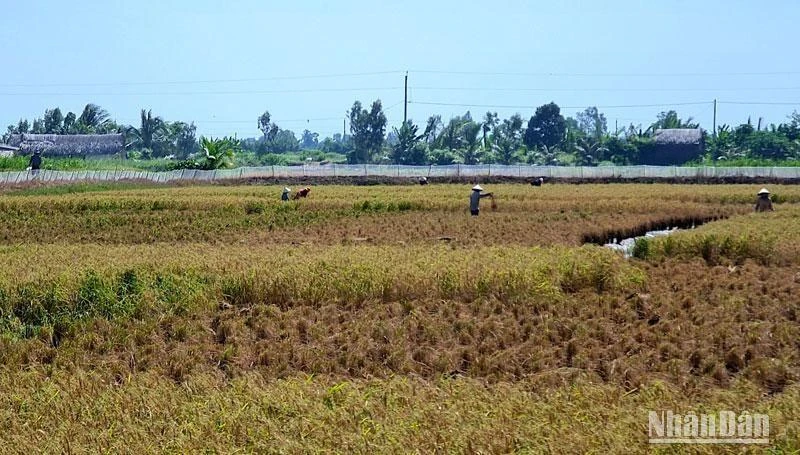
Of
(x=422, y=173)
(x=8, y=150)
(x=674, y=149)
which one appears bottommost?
(x=422, y=173)

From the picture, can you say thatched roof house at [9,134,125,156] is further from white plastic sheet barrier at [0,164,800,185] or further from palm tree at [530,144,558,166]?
palm tree at [530,144,558,166]

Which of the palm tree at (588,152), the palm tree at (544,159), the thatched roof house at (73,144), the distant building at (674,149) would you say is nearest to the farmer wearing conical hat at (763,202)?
the palm tree at (588,152)

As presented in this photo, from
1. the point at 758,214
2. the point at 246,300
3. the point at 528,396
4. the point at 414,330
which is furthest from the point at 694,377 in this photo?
the point at 758,214

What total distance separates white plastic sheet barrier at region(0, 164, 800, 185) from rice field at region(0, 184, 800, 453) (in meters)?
30.9

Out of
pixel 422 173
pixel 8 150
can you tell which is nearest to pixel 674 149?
pixel 422 173

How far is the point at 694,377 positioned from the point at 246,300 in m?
5.92

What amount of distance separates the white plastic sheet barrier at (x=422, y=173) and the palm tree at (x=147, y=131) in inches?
1154

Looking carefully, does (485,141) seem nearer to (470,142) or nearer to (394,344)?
(470,142)

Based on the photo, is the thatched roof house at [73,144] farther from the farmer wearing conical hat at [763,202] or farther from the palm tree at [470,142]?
the farmer wearing conical hat at [763,202]

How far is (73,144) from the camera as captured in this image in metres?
64.4

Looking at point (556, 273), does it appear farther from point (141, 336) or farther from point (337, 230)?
point (337, 230)

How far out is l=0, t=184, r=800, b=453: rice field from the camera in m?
7.02

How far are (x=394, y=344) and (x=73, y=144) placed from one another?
58.9 m

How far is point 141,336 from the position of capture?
429 inches
